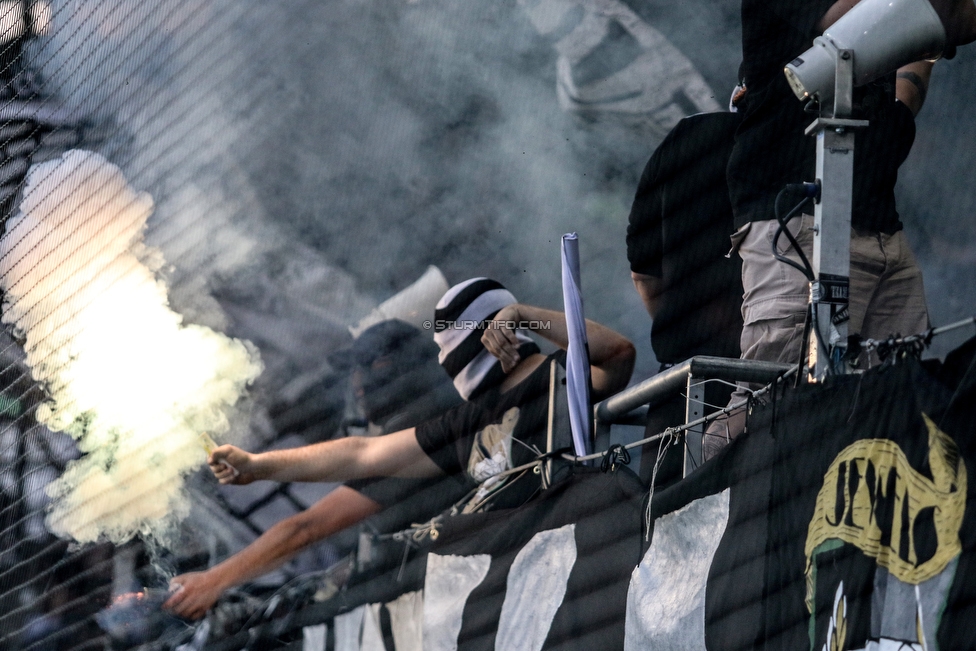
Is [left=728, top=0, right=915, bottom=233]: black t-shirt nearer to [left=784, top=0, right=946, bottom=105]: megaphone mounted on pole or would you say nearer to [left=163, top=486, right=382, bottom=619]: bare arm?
[left=784, top=0, right=946, bottom=105]: megaphone mounted on pole

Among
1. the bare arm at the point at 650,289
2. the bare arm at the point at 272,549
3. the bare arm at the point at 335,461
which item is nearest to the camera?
the bare arm at the point at 650,289

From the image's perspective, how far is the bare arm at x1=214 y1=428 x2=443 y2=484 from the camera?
108 inches

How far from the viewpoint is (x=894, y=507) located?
40.7 inches

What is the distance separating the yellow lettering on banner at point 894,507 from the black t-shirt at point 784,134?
62 cm

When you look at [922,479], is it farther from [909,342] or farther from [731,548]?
[731,548]

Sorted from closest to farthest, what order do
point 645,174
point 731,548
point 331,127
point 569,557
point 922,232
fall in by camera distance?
point 731,548
point 569,557
point 645,174
point 922,232
point 331,127

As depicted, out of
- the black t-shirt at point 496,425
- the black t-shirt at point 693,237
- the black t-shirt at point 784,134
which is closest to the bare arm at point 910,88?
the black t-shirt at point 784,134

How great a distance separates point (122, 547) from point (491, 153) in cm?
184

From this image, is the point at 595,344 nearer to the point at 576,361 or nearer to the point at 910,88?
the point at 576,361

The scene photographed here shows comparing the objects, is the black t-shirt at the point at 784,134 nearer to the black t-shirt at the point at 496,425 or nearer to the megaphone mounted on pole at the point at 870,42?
the megaphone mounted on pole at the point at 870,42

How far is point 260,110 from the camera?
4020 mm

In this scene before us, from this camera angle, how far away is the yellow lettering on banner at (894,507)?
966 mm

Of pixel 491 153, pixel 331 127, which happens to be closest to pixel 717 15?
pixel 491 153

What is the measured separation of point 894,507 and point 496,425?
148 centimetres
